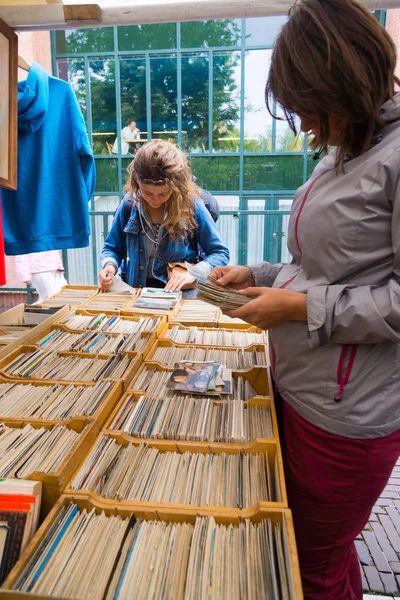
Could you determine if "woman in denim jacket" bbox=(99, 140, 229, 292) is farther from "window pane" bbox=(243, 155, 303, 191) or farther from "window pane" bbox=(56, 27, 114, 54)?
"window pane" bbox=(56, 27, 114, 54)

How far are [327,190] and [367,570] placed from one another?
2.02m

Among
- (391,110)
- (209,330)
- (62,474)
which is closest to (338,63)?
(391,110)

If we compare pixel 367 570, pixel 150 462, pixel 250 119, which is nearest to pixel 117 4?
pixel 150 462

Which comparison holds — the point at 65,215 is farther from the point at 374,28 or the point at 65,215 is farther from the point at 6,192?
the point at 374,28

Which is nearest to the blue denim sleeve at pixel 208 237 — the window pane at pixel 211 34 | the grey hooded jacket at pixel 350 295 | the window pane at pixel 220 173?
the grey hooded jacket at pixel 350 295

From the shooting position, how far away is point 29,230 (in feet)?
8.10

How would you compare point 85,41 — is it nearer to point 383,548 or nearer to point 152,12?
point 152,12

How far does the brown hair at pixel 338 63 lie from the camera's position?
1.01 m

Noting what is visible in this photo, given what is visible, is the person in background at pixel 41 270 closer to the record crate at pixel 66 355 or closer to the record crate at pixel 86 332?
the record crate at pixel 86 332

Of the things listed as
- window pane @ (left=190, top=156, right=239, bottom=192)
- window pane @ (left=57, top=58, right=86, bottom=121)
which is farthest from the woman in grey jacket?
window pane @ (left=57, top=58, right=86, bottom=121)

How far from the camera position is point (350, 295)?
110 cm

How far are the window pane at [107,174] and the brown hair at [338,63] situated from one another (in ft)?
25.3

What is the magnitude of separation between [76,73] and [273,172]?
4171 millimetres

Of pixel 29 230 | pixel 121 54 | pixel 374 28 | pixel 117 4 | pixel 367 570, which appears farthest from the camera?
pixel 121 54
